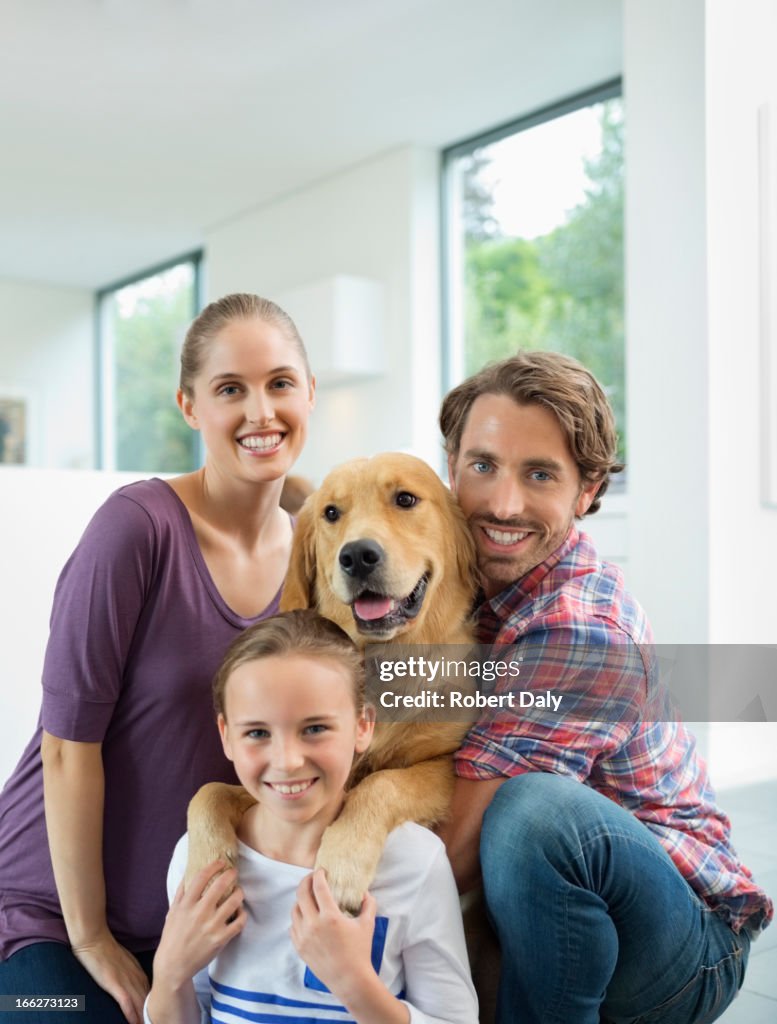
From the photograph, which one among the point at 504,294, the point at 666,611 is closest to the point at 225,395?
the point at 666,611

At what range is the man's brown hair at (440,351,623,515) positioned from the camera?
1590mm

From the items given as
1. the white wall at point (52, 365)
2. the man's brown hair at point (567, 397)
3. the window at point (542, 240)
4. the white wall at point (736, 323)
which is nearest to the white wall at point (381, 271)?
the window at point (542, 240)

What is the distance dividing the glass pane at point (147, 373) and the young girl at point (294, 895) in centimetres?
732

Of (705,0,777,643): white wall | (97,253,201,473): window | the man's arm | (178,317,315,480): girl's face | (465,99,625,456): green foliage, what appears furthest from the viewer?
(97,253,201,473): window

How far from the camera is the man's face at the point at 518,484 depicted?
1574 mm

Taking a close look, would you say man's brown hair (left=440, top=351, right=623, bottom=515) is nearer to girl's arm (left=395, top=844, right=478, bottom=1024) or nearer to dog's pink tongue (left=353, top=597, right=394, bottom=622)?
dog's pink tongue (left=353, top=597, right=394, bottom=622)

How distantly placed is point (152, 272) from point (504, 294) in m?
4.36

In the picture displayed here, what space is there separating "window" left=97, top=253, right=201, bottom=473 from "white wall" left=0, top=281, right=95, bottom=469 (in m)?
0.17

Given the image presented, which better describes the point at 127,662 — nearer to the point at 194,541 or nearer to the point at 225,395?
the point at 194,541

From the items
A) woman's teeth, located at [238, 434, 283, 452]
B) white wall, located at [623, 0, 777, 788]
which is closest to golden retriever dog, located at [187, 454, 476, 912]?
woman's teeth, located at [238, 434, 283, 452]

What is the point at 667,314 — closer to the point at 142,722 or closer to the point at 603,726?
the point at 603,726

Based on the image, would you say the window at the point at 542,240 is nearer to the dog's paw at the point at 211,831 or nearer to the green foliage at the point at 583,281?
the green foliage at the point at 583,281

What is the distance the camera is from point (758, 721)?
310 cm

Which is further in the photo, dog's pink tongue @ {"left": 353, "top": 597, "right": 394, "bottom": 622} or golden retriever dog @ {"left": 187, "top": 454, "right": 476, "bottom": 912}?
dog's pink tongue @ {"left": 353, "top": 597, "right": 394, "bottom": 622}
